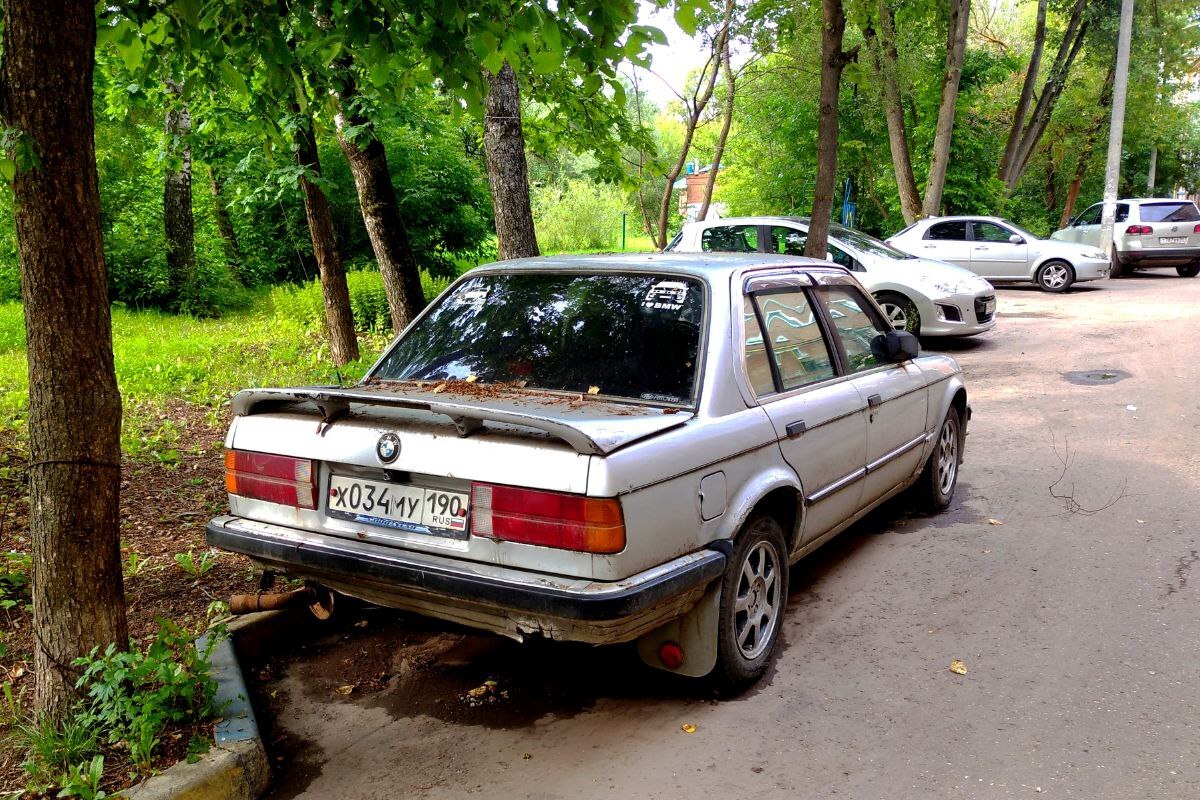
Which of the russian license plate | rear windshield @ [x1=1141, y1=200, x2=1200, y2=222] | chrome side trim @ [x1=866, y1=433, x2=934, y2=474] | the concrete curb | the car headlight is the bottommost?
the concrete curb

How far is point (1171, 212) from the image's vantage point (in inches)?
840

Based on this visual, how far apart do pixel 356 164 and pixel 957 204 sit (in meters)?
19.9

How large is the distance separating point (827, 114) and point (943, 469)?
5.53 meters

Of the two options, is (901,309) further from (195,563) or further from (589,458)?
(589,458)

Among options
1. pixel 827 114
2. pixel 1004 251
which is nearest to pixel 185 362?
pixel 827 114

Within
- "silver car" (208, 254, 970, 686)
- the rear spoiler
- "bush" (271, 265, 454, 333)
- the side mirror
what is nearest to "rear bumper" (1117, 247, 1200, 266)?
"bush" (271, 265, 454, 333)

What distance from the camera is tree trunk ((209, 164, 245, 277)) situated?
792 inches

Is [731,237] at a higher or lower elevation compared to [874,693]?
higher

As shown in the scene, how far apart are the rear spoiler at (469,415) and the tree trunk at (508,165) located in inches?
166

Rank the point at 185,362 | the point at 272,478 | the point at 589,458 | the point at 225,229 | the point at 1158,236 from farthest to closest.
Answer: the point at 225,229 → the point at 1158,236 → the point at 185,362 → the point at 272,478 → the point at 589,458

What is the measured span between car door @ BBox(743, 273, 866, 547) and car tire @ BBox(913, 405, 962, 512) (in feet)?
4.23

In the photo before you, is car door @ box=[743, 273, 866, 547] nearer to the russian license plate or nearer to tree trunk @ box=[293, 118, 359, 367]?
the russian license plate

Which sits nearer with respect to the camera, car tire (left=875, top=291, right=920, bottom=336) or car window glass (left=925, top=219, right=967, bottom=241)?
car tire (left=875, top=291, right=920, bottom=336)

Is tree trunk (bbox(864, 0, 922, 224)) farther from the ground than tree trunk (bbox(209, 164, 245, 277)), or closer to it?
farther from the ground
